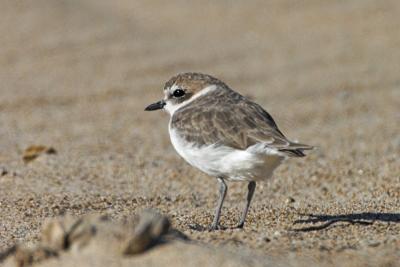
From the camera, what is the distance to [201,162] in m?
5.08

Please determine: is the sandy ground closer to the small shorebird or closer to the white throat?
the small shorebird

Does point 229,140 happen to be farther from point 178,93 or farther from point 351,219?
point 351,219

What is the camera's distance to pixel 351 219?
5297mm

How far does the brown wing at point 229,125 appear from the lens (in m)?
4.87

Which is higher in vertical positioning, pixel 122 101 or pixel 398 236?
pixel 122 101

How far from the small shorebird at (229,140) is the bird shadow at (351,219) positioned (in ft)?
1.51

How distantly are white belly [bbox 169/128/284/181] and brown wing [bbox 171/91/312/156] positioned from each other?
0.04 m

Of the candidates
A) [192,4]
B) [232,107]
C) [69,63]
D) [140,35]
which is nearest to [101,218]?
[232,107]

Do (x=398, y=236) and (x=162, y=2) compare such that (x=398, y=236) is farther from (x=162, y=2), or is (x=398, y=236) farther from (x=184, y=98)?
(x=162, y=2)

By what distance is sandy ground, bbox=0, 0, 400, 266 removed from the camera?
17.6ft

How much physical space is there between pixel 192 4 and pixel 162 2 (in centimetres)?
69

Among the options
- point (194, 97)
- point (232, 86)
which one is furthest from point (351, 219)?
point (232, 86)

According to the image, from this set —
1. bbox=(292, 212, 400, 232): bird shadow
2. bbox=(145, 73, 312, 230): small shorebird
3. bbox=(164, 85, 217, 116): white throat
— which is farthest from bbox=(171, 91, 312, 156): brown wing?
bbox=(292, 212, 400, 232): bird shadow

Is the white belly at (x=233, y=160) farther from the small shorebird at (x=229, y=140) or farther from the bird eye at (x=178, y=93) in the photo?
the bird eye at (x=178, y=93)
